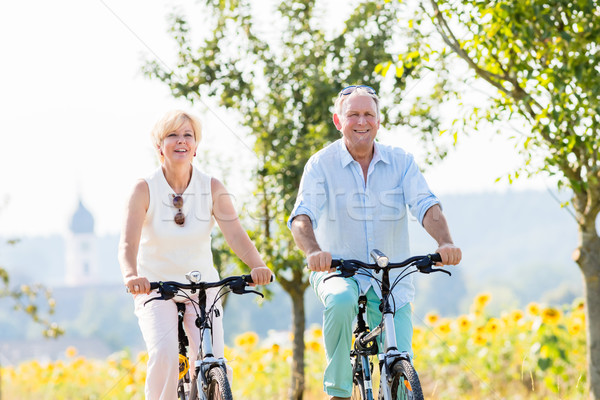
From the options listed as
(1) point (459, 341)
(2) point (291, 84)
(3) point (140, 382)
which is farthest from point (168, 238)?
(1) point (459, 341)

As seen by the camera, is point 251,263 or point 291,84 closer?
point 251,263

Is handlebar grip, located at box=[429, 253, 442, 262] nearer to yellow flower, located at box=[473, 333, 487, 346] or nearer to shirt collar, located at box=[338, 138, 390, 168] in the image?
shirt collar, located at box=[338, 138, 390, 168]

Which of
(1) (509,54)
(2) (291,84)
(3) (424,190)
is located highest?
(2) (291,84)

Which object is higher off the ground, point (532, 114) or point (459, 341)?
point (532, 114)

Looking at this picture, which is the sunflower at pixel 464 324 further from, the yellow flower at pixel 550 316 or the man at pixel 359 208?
the man at pixel 359 208

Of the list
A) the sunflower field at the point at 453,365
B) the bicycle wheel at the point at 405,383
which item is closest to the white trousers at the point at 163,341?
the bicycle wheel at the point at 405,383

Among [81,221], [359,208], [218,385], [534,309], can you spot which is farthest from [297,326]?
[81,221]

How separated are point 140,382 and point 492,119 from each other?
14.8 ft

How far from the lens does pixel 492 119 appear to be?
4.88m

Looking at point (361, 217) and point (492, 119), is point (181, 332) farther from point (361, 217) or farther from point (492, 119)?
point (492, 119)

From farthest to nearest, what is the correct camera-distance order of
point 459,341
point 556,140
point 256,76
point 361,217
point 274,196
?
point 459,341, point 256,76, point 274,196, point 556,140, point 361,217

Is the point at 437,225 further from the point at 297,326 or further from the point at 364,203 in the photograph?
the point at 297,326

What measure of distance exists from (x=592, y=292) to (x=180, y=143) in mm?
3050

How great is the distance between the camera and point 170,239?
12.0ft
